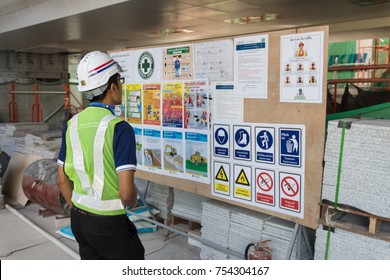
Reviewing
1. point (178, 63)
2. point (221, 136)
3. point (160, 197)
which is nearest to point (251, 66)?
point (221, 136)

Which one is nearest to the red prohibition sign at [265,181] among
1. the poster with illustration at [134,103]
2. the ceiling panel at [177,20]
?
the poster with illustration at [134,103]

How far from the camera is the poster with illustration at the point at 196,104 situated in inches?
154

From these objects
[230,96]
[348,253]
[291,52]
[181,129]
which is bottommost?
[348,253]

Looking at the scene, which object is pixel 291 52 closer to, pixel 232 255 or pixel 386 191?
pixel 386 191

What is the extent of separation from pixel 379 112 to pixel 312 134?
3.30 feet

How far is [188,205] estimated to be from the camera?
4961mm

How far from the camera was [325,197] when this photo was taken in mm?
3033

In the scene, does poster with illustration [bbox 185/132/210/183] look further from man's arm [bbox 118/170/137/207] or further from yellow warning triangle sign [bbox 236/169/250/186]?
man's arm [bbox 118/170/137/207]

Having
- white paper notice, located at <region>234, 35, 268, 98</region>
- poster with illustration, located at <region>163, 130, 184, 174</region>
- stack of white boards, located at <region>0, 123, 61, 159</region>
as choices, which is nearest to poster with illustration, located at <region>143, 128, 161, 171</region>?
poster with illustration, located at <region>163, 130, 184, 174</region>

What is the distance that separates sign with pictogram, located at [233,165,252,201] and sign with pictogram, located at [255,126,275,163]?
0.60 ft

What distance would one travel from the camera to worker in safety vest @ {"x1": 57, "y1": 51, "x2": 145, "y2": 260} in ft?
7.94

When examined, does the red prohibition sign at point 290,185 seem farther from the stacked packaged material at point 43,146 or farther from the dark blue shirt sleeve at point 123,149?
the stacked packaged material at point 43,146

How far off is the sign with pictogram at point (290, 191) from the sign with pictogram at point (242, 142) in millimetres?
399

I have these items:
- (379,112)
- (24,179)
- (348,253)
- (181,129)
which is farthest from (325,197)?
(24,179)
